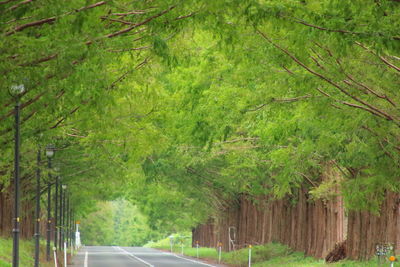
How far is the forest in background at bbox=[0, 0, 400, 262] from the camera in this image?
1465cm

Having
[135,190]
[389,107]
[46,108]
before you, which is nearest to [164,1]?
[46,108]

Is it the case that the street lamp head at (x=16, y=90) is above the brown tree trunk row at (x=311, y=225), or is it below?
above

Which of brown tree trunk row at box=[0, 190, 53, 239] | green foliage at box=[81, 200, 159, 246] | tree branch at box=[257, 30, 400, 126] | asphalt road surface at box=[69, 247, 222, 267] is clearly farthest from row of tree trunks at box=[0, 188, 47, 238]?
green foliage at box=[81, 200, 159, 246]

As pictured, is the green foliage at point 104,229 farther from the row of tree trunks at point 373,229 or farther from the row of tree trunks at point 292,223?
the row of tree trunks at point 373,229

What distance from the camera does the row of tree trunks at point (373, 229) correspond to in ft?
104

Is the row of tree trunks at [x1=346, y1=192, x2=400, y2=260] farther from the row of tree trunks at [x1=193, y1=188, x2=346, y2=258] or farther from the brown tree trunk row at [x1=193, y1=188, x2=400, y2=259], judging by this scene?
the row of tree trunks at [x1=193, y1=188, x2=346, y2=258]

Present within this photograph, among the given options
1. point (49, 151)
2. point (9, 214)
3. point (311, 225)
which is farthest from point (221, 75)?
point (9, 214)

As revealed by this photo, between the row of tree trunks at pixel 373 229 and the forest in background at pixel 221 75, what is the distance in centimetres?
174

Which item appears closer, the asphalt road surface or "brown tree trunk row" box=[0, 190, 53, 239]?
"brown tree trunk row" box=[0, 190, 53, 239]

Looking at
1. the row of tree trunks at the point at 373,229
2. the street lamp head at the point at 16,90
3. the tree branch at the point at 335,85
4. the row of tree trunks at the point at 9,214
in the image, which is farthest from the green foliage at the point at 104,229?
the street lamp head at the point at 16,90

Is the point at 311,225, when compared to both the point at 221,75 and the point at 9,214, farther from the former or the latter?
the point at 221,75

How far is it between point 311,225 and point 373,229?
1137cm

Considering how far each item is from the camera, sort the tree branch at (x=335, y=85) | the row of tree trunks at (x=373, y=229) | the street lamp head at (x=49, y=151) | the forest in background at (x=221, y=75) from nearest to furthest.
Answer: the forest in background at (x=221, y=75) < the tree branch at (x=335, y=85) < the row of tree trunks at (x=373, y=229) < the street lamp head at (x=49, y=151)

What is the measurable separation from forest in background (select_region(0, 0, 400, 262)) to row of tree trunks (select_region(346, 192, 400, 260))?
5.72ft
